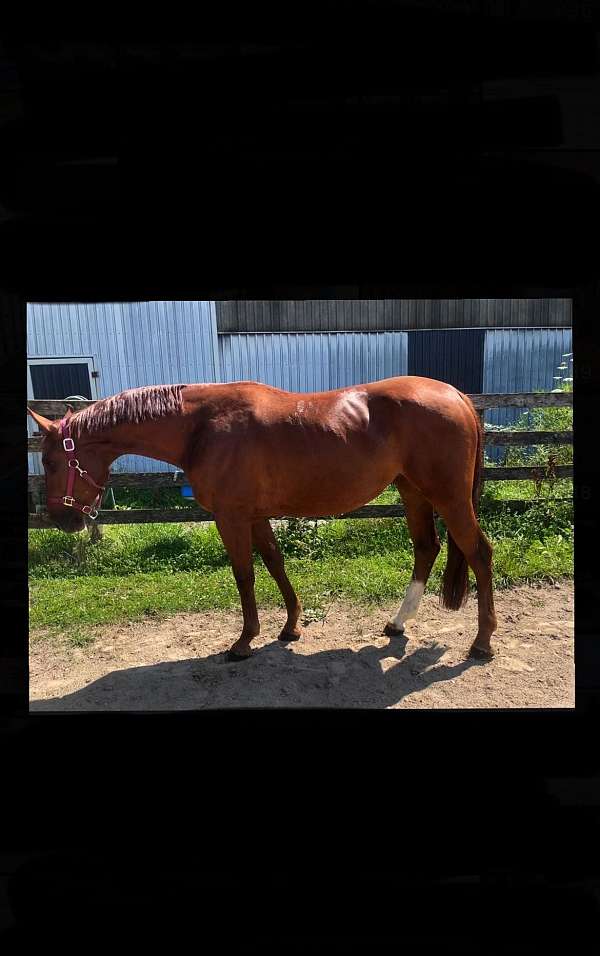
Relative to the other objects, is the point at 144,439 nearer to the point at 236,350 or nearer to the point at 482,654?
the point at 482,654

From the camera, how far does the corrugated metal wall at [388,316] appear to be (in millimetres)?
6059

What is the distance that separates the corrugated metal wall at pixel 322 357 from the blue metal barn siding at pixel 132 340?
0.67m

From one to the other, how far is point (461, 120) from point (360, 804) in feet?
3.92

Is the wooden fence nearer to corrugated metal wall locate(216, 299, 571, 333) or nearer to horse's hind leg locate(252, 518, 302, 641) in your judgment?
corrugated metal wall locate(216, 299, 571, 333)

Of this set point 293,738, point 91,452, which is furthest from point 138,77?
point 91,452

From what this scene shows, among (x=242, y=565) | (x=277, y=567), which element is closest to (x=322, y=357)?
(x=277, y=567)

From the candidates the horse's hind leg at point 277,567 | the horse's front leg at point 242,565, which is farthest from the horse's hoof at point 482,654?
the horse's front leg at point 242,565

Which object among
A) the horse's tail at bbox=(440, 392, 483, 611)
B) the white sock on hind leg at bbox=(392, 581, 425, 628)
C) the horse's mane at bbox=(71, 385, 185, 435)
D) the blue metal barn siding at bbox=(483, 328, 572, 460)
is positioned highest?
the blue metal barn siding at bbox=(483, 328, 572, 460)

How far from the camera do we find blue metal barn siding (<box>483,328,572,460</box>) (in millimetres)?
6312

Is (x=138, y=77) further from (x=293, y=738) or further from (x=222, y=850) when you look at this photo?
(x=222, y=850)

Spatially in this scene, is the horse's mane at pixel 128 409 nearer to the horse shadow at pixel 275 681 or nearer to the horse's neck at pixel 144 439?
the horse's neck at pixel 144 439

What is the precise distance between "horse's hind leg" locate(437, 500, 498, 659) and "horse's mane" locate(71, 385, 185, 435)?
74.4 inches

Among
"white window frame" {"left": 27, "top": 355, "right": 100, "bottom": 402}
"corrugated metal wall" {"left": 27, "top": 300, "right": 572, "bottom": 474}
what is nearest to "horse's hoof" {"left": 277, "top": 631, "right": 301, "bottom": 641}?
"corrugated metal wall" {"left": 27, "top": 300, "right": 572, "bottom": 474}

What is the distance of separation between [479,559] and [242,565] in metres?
1.60
